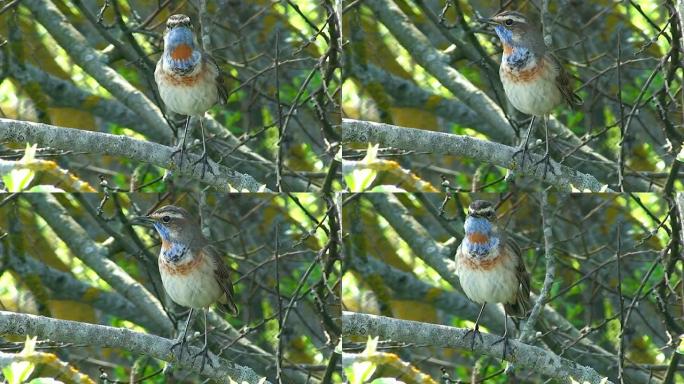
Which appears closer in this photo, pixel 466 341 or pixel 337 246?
pixel 466 341

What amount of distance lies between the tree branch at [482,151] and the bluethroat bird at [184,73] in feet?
1.99

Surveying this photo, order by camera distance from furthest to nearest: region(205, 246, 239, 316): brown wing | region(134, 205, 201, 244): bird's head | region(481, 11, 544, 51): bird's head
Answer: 1. region(205, 246, 239, 316): brown wing
2. region(134, 205, 201, 244): bird's head
3. region(481, 11, 544, 51): bird's head

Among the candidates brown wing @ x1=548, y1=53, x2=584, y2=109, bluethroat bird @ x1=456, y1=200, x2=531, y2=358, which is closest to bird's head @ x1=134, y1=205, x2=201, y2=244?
bluethroat bird @ x1=456, y1=200, x2=531, y2=358

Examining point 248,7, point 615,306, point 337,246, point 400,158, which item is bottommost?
point 615,306

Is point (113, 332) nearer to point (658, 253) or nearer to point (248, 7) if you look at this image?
point (248, 7)

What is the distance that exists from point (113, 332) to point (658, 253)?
6.01 ft

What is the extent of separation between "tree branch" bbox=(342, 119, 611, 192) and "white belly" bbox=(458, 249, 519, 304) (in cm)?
29

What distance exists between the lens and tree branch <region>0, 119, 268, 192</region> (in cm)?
309

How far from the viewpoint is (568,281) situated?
308 cm

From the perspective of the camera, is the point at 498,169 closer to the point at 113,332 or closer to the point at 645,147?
the point at 645,147

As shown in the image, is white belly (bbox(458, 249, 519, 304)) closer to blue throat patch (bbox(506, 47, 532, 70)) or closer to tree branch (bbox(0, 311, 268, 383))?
blue throat patch (bbox(506, 47, 532, 70))

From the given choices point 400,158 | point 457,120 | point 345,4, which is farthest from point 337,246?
point 345,4

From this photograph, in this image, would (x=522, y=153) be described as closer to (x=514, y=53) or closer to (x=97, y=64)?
(x=514, y=53)

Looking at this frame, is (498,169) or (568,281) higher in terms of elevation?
(498,169)
